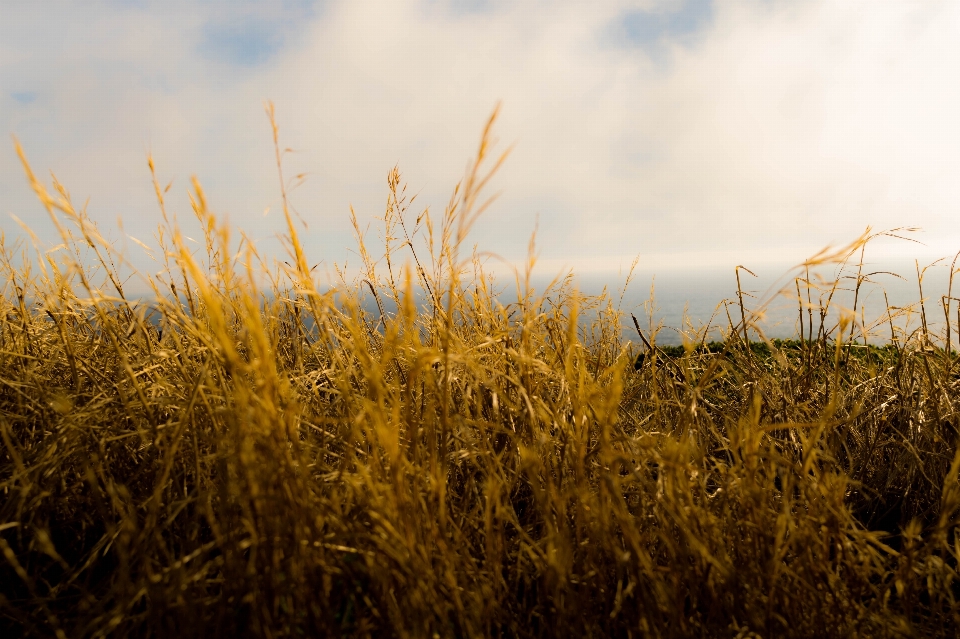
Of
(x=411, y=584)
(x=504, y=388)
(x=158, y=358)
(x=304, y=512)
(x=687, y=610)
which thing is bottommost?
(x=687, y=610)

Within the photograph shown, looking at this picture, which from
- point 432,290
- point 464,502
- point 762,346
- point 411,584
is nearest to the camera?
point 411,584

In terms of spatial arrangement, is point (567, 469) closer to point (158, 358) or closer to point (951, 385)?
point (158, 358)

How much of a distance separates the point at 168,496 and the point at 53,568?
0.39 metres

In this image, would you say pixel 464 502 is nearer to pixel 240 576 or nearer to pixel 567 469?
pixel 567 469

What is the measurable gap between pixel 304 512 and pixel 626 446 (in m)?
1.00

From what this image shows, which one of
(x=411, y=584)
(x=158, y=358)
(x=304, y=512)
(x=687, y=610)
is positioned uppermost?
(x=158, y=358)

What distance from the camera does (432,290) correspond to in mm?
1755

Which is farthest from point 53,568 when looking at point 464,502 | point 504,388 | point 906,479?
point 906,479

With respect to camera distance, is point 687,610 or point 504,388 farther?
point 504,388

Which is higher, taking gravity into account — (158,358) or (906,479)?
(158,358)

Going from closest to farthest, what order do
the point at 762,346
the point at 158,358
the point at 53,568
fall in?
the point at 53,568 < the point at 158,358 < the point at 762,346

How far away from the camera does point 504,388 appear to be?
1482 mm

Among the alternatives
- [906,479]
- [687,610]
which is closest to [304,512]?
[687,610]

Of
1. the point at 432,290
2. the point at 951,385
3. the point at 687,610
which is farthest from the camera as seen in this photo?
the point at 951,385
